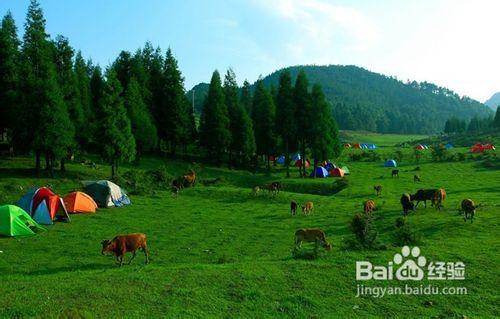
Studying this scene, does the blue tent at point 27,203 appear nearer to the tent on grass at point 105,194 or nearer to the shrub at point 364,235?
the tent on grass at point 105,194

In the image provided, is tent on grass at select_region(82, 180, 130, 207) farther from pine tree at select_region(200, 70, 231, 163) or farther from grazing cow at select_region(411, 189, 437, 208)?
pine tree at select_region(200, 70, 231, 163)

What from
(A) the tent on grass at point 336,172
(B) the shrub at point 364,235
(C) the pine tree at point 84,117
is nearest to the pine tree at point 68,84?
(C) the pine tree at point 84,117

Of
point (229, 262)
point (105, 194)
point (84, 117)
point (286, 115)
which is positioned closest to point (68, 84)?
point (84, 117)

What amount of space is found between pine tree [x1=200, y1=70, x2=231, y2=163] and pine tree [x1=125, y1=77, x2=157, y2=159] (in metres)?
7.37

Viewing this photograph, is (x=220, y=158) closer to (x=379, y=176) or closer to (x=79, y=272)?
(x=379, y=176)

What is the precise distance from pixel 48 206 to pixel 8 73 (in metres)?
23.4

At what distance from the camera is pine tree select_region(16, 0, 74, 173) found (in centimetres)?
3862

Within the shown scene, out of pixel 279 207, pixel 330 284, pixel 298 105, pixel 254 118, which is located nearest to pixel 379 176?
pixel 298 105

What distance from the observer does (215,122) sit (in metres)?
58.8

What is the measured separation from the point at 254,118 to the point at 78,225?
4037cm

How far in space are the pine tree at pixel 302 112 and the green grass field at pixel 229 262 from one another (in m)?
18.9

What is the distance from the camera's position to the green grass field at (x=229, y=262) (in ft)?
39.3

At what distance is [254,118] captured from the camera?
63.5 m

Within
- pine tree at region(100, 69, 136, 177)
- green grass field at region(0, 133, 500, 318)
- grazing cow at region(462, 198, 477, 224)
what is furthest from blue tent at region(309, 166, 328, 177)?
grazing cow at region(462, 198, 477, 224)
